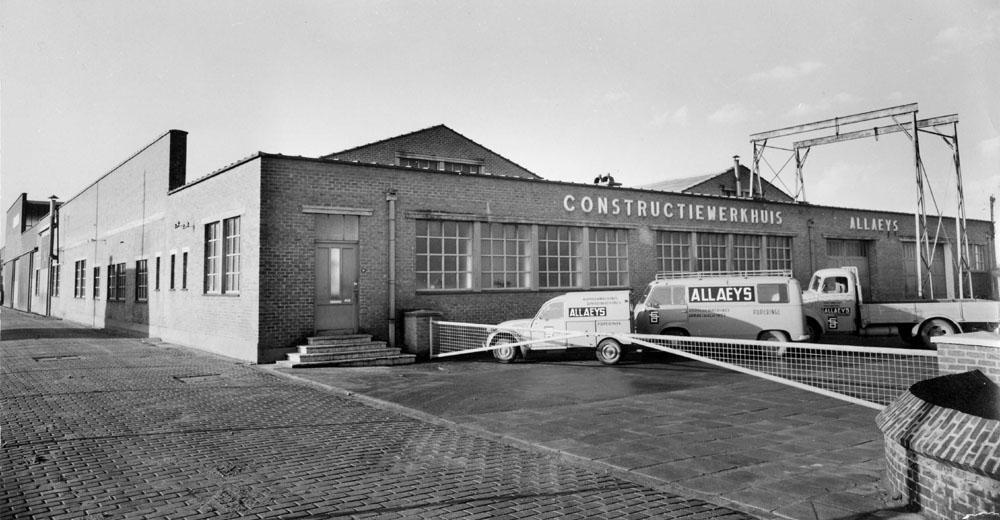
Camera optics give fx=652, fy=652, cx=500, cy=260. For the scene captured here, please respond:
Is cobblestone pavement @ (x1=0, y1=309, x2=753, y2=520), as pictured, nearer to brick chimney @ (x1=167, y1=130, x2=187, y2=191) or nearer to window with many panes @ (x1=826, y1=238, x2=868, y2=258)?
brick chimney @ (x1=167, y1=130, x2=187, y2=191)

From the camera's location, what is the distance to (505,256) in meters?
18.2

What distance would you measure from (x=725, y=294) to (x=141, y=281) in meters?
20.5

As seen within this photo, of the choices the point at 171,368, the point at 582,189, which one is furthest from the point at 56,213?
the point at 582,189

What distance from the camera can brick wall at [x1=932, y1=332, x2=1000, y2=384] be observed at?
18.3 feet

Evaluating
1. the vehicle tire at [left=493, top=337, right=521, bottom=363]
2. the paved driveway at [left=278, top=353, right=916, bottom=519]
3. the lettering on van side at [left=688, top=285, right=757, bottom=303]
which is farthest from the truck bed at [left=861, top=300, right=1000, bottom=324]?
the vehicle tire at [left=493, top=337, right=521, bottom=363]

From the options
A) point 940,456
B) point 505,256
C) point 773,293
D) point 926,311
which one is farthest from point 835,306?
point 940,456

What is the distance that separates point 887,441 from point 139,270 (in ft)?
83.6

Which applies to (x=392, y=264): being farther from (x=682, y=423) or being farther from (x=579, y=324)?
(x=682, y=423)

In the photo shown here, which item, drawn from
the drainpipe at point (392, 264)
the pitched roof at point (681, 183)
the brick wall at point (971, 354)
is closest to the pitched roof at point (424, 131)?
the pitched roof at point (681, 183)

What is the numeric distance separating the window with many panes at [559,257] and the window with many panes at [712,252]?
513 centimetres

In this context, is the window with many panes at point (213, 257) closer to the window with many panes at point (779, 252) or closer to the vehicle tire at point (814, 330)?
the vehicle tire at point (814, 330)

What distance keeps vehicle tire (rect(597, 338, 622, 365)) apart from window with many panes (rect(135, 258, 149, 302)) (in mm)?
17261

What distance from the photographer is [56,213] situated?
3912cm

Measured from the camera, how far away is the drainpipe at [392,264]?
15711 millimetres
